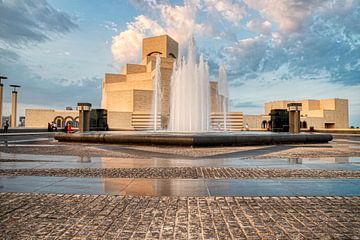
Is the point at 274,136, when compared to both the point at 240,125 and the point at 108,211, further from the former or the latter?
the point at 240,125

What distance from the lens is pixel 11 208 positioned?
3.92 metres

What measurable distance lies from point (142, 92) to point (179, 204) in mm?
55934

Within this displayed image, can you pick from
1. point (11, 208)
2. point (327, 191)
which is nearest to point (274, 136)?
point (327, 191)

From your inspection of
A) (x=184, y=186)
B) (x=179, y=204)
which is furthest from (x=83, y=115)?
(x=179, y=204)

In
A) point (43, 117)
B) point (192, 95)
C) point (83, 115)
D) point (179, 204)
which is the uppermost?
point (192, 95)

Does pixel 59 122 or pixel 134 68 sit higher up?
pixel 134 68

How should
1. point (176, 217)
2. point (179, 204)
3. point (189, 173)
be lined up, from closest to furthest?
1. point (176, 217)
2. point (179, 204)
3. point (189, 173)

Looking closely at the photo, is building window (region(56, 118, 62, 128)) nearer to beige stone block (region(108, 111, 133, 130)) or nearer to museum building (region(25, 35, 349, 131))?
museum building (region(25, 35, 349, 131))

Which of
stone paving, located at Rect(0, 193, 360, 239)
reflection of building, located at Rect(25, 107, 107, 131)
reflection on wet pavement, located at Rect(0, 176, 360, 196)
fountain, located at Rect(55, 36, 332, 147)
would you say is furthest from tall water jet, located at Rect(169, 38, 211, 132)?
reflection of building, located at Rect(25, 107, 107, 131)

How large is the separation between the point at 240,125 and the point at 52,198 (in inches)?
2160

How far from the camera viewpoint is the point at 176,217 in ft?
11.7

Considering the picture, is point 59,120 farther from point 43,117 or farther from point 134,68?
point 134,68

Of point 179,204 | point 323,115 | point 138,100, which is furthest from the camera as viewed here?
point 323,115

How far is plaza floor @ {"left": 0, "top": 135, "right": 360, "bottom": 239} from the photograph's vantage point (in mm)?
3100
